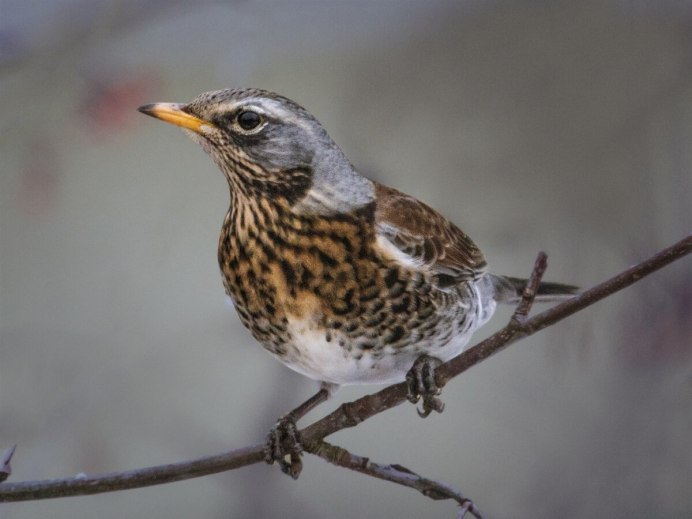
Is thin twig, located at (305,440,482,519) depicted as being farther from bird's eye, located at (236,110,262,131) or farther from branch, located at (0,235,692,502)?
bird's eye, located at (236,110,262,131)

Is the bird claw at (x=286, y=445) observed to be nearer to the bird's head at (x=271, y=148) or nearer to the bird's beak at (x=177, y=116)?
the bird's head at (x=271, y=148)

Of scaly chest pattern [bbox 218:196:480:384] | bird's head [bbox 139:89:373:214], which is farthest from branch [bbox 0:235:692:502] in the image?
bird's head [bbox 139:89:373:214]

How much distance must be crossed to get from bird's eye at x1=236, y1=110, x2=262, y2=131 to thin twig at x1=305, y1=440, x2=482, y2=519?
348 millimetres

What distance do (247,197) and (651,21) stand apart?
4.15ft

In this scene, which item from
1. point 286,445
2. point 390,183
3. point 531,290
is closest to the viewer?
point 531,290

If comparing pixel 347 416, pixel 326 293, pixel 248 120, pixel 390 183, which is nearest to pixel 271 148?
pixel 248 120

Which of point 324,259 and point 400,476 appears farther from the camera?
point 324,259

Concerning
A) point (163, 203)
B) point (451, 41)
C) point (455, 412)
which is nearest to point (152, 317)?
point (163, 203)

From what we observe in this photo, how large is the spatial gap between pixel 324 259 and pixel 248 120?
19cm

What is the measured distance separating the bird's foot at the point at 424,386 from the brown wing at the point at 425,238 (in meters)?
0.12

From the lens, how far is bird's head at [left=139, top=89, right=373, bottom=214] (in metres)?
0.93

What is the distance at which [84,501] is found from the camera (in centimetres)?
220

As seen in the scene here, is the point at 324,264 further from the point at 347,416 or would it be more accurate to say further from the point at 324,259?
the point at 347,416

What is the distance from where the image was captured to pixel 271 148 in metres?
1.01
